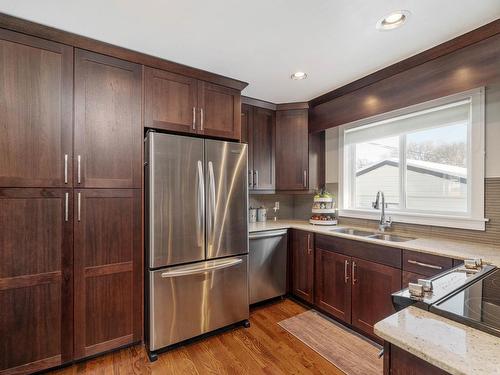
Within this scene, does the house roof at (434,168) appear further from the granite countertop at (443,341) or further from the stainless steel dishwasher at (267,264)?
the granite countertop at (443,341)

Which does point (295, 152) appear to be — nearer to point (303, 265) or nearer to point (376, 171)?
point (376, 171)

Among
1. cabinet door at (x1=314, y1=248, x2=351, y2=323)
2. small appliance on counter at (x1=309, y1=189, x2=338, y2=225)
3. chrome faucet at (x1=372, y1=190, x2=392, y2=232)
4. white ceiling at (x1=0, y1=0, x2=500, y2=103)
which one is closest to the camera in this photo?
white ceiling at (x1=0, y1=0, x2=500, y2=103)

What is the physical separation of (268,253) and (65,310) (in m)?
1.84

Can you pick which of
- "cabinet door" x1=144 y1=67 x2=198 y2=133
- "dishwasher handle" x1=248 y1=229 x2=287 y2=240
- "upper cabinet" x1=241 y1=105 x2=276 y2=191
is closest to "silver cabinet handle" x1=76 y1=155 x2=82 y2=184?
"cabinet door" x1=144 y1=67 x2=198 y2=133

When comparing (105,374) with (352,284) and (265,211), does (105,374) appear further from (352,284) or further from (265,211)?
(265,211)

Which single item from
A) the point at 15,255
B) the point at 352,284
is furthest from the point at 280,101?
the point at 15,255

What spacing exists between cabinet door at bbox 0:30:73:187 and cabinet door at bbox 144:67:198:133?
21.2 inches

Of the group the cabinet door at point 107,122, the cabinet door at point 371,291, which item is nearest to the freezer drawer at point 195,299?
the cabinet door at point 107,122

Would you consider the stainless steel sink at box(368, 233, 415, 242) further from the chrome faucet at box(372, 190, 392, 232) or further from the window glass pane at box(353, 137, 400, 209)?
the window glass pane at box(353, 137, 400, 209)

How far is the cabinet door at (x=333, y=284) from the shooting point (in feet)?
7.68

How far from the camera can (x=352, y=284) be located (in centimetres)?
230

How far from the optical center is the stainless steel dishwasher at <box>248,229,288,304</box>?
2697 millimetres

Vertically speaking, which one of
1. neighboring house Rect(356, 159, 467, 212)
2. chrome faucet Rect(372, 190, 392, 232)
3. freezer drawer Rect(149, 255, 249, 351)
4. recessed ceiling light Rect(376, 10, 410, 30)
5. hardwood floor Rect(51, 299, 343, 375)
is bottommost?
hardwood floor Rect(51, 299, 343, 375)

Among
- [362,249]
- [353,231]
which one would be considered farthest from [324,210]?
[362,249]
